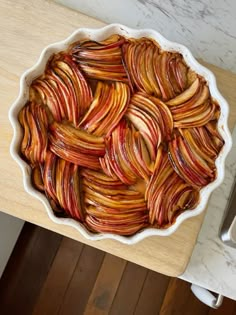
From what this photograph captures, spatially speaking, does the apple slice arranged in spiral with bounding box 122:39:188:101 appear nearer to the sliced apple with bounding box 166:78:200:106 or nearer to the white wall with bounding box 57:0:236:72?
the sliced apple with bounding box 166:78:200:106

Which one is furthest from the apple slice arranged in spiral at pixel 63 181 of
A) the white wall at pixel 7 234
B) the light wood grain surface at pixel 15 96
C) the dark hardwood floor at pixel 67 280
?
the dark hardwood floor at pixel 67 280

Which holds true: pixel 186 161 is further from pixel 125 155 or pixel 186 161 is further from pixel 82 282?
pixel 82 282

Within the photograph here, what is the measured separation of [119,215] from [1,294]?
73 cm

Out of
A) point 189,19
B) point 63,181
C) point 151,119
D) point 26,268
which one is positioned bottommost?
point 26,268

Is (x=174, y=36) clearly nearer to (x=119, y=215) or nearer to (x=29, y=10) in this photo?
(x=29, y=10)

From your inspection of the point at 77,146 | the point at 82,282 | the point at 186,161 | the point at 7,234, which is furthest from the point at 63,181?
the point at 82,282

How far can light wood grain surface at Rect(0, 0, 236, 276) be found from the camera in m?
0.74

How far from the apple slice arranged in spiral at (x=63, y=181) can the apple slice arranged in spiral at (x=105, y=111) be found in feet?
0.17

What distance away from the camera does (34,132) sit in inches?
25.1

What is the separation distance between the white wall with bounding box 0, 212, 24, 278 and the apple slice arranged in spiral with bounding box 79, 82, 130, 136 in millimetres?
462

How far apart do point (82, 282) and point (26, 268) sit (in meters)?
0.14

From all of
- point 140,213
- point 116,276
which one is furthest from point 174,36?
point 116,276

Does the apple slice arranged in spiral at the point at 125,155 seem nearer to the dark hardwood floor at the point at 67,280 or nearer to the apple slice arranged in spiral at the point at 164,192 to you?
the apple slice arranged in spiral at the point at 164,192

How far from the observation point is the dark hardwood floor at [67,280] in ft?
4.11
